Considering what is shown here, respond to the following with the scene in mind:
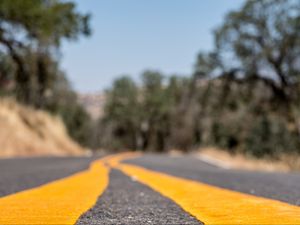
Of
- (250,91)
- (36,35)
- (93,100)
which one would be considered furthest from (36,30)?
(93,100)

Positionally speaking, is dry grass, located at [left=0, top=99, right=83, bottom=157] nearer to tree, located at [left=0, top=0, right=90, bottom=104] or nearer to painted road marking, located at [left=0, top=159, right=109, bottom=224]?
tree, located at [left=0, top=0, right=90, bottom=104]

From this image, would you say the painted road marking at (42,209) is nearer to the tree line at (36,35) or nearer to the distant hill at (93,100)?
the tree line at (36,35)

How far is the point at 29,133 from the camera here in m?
17.0

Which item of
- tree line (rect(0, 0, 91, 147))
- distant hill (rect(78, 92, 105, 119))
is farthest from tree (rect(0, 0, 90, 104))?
distant hill (rect(78, 92, 105, 119))

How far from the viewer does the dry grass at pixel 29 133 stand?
48.9 ft

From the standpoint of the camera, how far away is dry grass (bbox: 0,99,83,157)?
48.9 feet

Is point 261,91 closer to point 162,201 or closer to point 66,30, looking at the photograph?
point 66,30

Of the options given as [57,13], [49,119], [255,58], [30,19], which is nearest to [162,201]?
[30,19]

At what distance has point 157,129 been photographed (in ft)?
227

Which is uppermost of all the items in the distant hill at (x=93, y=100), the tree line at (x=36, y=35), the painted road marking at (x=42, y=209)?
the distant hill at (x=93, y=100)

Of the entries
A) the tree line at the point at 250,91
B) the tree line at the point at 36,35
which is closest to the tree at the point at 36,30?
the tree line at the point at 36,35

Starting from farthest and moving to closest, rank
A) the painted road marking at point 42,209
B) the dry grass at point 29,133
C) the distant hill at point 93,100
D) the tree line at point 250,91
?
the distant hill at point 93,100 < the tree line at point 250,91 < the dry grass at point 29,133 < the painted road marking at point 42,209

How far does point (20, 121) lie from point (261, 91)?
15.2 metres

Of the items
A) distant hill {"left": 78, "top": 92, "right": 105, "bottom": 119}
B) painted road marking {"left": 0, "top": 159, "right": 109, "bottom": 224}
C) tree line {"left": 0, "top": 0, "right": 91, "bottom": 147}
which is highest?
distant hill {"left": 78, "top": 92, "right": 105, "bottom": 119}
